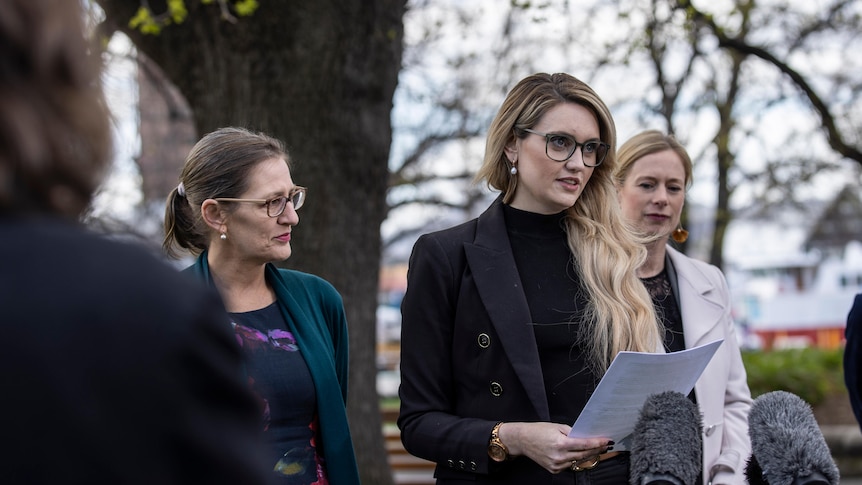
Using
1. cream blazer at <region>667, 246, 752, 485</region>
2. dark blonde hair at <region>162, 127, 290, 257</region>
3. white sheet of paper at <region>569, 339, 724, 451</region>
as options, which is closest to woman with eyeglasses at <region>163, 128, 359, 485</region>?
dark blonde hair at <region>162, 127, 290, 257</region>

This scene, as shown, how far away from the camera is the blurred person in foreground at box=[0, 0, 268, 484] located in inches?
45.8

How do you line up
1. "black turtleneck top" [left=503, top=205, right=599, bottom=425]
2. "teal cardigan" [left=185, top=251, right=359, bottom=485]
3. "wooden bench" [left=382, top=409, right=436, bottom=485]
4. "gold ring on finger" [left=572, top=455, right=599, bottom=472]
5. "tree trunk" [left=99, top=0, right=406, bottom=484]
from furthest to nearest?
1. "wooden bench" [left=382, top=409, right=436, bottom=485]
2. "tree trunk" [left=99, top=0, right=406, bottom=484]
3. "teal cardigan" [left=185, top=251, right=359, bottom=485]
4. "black turtleneck top" [left=503, top=205, right=599, bottom=425]
5. "gold ring on finger" [left=572, top=455, right=599, bottom=472]

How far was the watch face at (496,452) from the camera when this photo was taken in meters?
3.09

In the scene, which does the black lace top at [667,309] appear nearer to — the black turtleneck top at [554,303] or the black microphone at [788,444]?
the black turtleneck top at [554,303]

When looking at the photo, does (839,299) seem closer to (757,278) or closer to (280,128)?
(757,278)

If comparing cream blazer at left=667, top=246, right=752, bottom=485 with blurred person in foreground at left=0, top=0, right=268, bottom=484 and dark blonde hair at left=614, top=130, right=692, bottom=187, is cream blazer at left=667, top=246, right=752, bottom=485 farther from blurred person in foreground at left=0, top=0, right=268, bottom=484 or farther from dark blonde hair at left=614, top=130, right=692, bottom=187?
blurred person in foreground at left=0, top=0, right=268, bottom=484

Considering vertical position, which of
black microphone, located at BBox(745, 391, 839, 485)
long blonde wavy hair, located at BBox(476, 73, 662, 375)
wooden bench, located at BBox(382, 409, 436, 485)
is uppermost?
long blonde wavy hair, located at BBox(476, 73, 662, 375)

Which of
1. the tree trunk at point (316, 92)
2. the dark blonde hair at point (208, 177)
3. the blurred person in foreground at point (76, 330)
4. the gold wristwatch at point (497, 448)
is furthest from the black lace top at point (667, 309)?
the tree trunk at point (316, 92)

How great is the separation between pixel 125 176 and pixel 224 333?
47.1 ft

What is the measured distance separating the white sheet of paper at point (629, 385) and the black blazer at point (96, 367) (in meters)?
1.67

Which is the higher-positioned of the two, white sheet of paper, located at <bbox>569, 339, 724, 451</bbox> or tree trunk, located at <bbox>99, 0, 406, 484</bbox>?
tree trunk, located at <bbox>99, 0, 406, 484</bbox>

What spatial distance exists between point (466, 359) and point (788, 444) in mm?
1106

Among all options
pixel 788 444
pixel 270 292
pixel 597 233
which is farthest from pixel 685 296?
pixel 270 292

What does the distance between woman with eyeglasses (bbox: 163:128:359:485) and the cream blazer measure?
4.48ft
